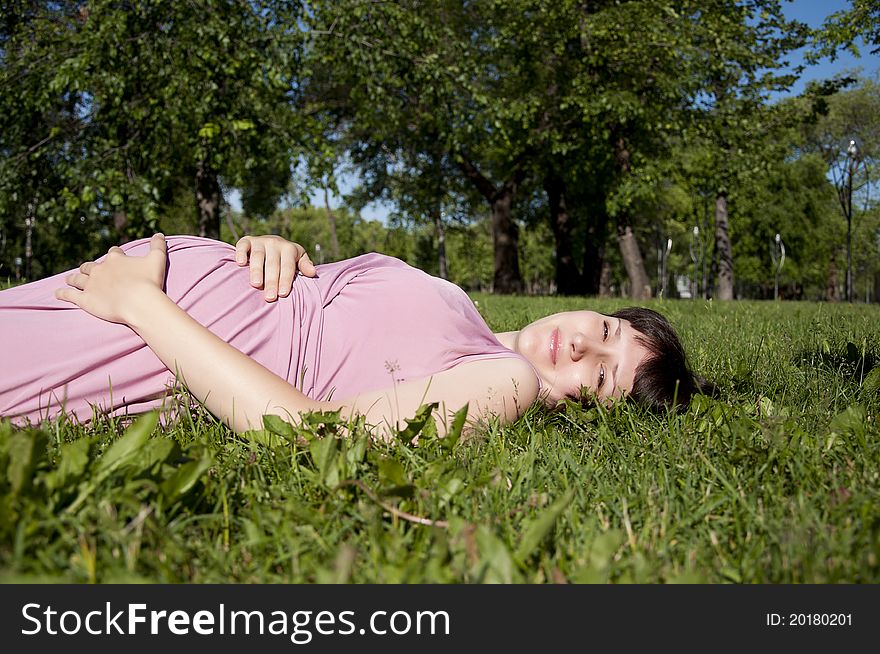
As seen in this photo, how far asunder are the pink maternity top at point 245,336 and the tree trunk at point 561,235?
24361 mm

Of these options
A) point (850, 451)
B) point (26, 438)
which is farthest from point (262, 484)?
point (850, 451)

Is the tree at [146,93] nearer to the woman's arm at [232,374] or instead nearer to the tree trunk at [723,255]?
the woman's arm at [232,374]

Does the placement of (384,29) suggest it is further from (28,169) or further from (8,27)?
(8,27)

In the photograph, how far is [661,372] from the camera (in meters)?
3.25

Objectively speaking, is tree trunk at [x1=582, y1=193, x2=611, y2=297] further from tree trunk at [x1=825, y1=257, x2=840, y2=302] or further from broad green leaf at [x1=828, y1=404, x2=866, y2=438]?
tree trunk at [x1=825, y1=257, x2=840, y2=302]

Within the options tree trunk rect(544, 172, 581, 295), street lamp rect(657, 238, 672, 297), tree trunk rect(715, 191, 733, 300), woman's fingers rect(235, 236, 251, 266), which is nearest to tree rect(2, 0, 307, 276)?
woman's fingers rect(235, 236, 251, 266)

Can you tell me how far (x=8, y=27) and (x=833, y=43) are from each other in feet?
71.7

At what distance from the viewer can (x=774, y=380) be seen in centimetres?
383

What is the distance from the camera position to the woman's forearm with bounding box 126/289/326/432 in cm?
234

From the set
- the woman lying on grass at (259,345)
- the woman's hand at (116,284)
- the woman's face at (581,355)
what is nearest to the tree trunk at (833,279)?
the woman's face at (581,355)

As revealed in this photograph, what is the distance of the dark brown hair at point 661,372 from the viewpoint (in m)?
3.20

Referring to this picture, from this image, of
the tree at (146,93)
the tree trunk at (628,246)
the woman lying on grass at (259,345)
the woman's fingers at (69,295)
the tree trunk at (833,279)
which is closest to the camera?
the woman lying on grass at (259,345)

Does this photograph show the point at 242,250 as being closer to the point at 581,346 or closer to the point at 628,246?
the point at 581,346

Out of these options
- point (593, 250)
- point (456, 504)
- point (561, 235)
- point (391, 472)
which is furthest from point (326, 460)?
Answer: point (593, 250)
